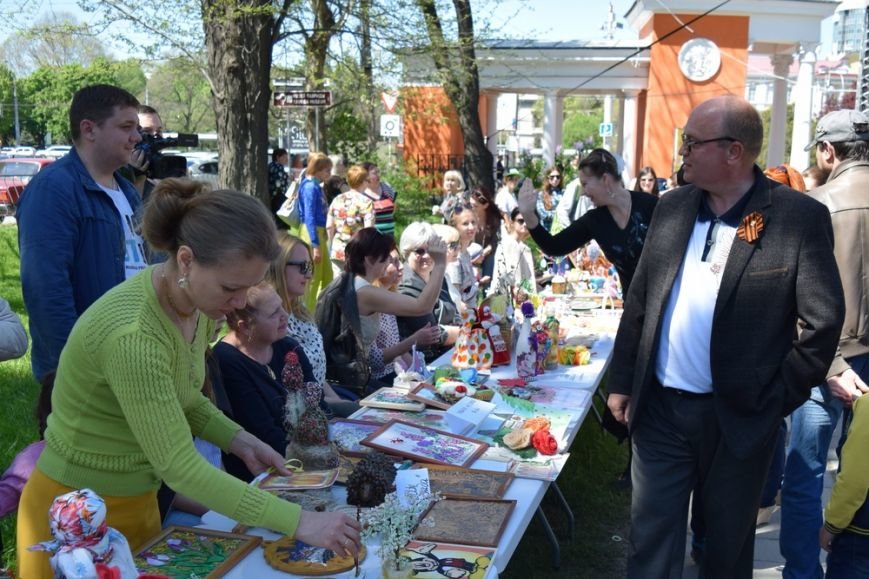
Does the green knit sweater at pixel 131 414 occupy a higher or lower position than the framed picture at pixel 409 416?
higher

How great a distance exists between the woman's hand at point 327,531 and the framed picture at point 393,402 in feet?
5.16

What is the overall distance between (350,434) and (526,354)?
1284mm

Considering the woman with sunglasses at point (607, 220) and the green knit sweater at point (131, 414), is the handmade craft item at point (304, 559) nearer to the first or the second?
the green knit sweater at point (131, 414)

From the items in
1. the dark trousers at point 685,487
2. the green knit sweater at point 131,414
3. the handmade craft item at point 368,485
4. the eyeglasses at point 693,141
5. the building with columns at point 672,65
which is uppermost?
the building with columns at point 672,65

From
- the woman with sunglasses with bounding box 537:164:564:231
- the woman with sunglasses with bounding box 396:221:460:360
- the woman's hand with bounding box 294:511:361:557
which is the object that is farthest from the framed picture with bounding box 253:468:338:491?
the woman with sunglasses with bounding box 537:164:564:231

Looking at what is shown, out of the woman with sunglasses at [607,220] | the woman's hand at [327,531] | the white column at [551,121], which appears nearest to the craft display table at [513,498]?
the woman's hand at [327,531]

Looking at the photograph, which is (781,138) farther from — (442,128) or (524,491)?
(524,491)

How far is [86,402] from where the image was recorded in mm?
1785

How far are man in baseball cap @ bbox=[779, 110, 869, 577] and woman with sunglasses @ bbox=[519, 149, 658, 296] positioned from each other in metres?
0.93

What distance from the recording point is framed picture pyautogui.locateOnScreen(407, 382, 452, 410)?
133 inches

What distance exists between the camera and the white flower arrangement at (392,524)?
1.91m

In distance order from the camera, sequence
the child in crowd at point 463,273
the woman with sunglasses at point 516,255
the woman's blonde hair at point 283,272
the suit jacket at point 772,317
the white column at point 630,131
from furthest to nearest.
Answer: the white column at point 630,131 → the woman with sunglasses at point 516,255 → the child in crowd at point 463,273 → the woman's blonde hair at point 283,272 → the suit jacket at point 772,317

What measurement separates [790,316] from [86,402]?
6.57 ft

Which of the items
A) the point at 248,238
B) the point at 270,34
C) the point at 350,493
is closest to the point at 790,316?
the point at 350,493
